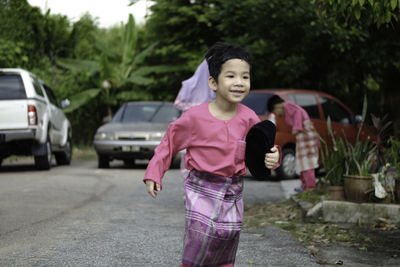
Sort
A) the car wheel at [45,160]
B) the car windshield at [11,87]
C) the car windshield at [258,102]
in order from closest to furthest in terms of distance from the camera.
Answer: the car windshield at [258,102] < the car windshield at [11,87] < the car wheel at [45,160]

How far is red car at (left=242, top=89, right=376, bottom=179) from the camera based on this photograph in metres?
10.7

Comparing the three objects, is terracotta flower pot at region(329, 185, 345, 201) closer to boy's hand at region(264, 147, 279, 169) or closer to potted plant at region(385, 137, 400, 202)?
potted plant at region(385, 137, 400, 202)

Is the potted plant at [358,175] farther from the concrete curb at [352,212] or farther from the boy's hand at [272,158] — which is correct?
the boy's hand at [272,158]

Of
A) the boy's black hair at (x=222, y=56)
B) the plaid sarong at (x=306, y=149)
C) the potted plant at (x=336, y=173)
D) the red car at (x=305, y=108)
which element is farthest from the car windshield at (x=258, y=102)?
the boy's black hair at (x=222, y=56)

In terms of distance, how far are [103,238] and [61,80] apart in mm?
18813

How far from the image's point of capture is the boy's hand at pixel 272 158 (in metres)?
3.15

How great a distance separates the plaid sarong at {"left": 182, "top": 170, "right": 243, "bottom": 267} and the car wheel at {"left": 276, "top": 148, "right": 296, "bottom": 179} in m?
7.99

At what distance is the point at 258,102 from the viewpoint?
10.7m

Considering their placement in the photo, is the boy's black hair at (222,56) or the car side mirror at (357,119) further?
the car side mirror at (357,119)

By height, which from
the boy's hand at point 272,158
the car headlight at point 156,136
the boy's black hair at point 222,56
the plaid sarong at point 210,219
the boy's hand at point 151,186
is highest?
the boy's black hair at point 222,56

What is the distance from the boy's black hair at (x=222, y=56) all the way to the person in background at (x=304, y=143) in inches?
221

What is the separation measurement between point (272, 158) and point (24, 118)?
909cm

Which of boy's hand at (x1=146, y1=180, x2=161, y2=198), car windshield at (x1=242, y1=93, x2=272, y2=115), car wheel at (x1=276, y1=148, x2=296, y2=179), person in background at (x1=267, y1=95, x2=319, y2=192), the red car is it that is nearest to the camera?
boy's hand at (x1=146, y1=180, x2=161, y2=198)

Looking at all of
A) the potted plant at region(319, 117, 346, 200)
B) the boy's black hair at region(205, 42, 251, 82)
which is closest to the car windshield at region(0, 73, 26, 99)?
the potted plant at region(319, 117, 346, 200)
